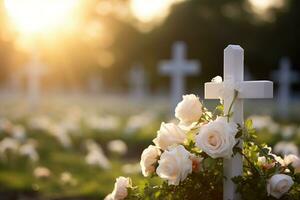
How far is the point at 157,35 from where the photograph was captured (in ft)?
110

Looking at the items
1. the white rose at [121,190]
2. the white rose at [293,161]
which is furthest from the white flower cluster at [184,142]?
the white rose at [293,161]

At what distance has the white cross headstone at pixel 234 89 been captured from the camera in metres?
3.43

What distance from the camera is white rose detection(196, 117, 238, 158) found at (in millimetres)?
3176

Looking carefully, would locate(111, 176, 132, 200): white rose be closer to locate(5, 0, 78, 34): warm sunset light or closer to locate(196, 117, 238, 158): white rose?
locate(196, 117, 238, 158): white rose

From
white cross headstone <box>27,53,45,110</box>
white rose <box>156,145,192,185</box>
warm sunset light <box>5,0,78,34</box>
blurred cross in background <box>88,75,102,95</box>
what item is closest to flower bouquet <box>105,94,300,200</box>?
white rose <box>156,145,192,185</box>

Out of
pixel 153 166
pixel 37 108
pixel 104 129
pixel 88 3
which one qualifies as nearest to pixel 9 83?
pixel 88 3

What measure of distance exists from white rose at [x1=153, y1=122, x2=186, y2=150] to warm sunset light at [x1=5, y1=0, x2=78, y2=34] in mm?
11557

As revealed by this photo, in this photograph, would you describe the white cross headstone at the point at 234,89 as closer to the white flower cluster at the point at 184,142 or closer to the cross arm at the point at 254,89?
the cross arm at the point at 254,89

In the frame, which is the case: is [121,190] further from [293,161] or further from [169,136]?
[293,161]

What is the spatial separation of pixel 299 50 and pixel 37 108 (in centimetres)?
1863

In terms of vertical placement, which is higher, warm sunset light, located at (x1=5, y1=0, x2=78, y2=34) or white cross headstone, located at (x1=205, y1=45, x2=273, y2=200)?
warm sunset light, located at (x1=5, y1=0, x2=78, y2=34)

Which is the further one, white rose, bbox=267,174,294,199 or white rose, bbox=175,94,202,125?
white rose, bbox=175,94,202,125

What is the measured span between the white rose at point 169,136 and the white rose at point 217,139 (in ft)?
0.83

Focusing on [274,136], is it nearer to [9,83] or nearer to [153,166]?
[153,166]
